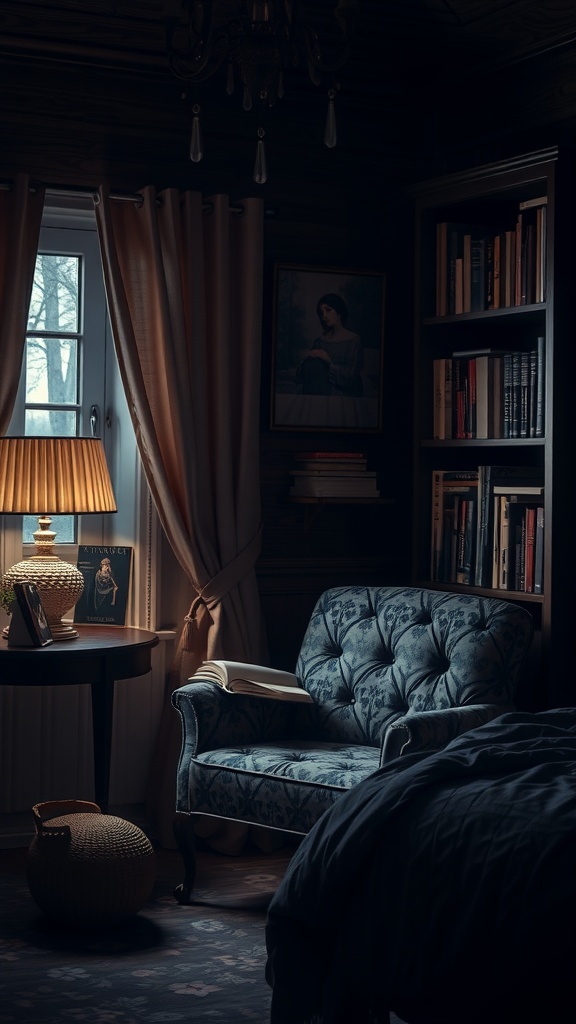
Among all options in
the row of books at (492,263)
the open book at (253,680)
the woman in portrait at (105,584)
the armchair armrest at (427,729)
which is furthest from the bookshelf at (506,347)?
the woman in portrait at (105,584)

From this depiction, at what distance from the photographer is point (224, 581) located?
4.34 m

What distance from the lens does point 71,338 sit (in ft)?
14.6

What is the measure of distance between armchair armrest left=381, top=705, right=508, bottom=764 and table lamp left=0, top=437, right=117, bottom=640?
120cm

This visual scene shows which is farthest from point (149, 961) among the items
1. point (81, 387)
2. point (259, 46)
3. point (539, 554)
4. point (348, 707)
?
point (259, 46)

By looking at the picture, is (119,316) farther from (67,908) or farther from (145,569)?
(67,908)

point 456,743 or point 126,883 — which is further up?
point 456,743

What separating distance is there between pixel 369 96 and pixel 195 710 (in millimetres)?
2469

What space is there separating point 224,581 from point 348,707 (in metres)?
0.69

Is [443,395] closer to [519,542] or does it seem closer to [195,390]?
[519,542]

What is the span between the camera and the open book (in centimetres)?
382

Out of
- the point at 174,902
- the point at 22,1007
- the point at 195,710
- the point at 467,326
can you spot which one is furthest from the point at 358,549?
the point at 22,1007

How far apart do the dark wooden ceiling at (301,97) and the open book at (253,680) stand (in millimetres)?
1754

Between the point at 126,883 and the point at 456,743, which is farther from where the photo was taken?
the point at 126,883

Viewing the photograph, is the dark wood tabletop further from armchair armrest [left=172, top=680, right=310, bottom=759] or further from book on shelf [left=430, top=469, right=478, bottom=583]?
book on shelf [left=430, top=469, right=478, bottom=583]
